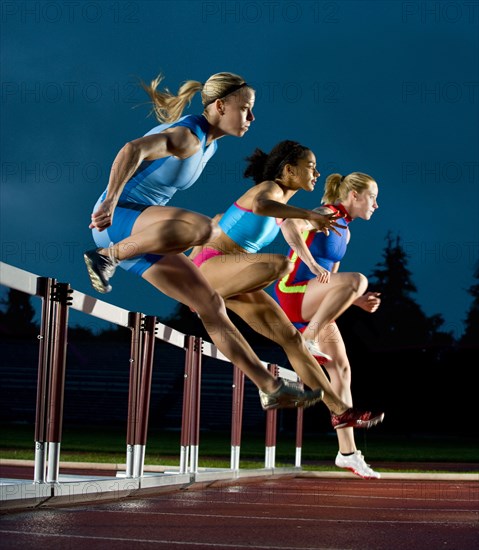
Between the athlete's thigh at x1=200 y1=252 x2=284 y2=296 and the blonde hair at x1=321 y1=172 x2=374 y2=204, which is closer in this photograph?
the athlete's thigh at x1=200 y1=252 x2=284 y2=296

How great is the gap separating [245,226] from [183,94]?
0.99 m

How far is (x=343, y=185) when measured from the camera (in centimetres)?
720

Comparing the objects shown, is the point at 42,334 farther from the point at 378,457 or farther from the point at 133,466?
the point at 378,457

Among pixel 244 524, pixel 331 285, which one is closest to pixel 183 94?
pixel 331 285

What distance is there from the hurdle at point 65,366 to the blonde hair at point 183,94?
3.51 feet

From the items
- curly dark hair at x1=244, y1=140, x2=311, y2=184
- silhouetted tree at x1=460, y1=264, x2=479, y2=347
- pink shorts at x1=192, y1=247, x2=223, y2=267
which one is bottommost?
pink shorts at x1=192, y1=247, x2=223, y2=267

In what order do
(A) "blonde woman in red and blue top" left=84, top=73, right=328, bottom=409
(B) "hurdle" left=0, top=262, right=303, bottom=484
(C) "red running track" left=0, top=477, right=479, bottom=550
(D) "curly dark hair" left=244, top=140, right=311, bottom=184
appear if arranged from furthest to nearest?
(D) "curly dark hair" left=244, top=140, right=311, bottom=184, (B) "hurdle" left=0, top=262, right=303, bottom=484, (A) "blonde woman in red and blue top" left=84, top=73, right=328, bottom=409, (C) "red running track" left=0, top=477, right=479, bottom=550

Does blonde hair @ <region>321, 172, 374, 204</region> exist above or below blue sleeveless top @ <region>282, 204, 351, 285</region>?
above

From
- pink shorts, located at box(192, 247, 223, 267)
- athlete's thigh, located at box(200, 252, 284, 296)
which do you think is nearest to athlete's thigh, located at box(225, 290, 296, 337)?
athlete's thigh, located at box(200, 252, 284, 296)

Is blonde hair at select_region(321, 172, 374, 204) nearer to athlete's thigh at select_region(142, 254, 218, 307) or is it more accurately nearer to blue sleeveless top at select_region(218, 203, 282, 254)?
blue sleeveless top at select_region(218, 203, 282, 254)

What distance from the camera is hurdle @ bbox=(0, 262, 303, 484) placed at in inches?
184

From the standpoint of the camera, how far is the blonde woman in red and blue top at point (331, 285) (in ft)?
21.2

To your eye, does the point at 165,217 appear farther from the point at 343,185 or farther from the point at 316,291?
the point at 343,185

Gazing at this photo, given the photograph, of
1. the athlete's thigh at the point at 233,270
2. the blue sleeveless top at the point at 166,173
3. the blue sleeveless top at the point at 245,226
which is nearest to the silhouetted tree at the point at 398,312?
the blue sleeveless top at the point at 245,226
